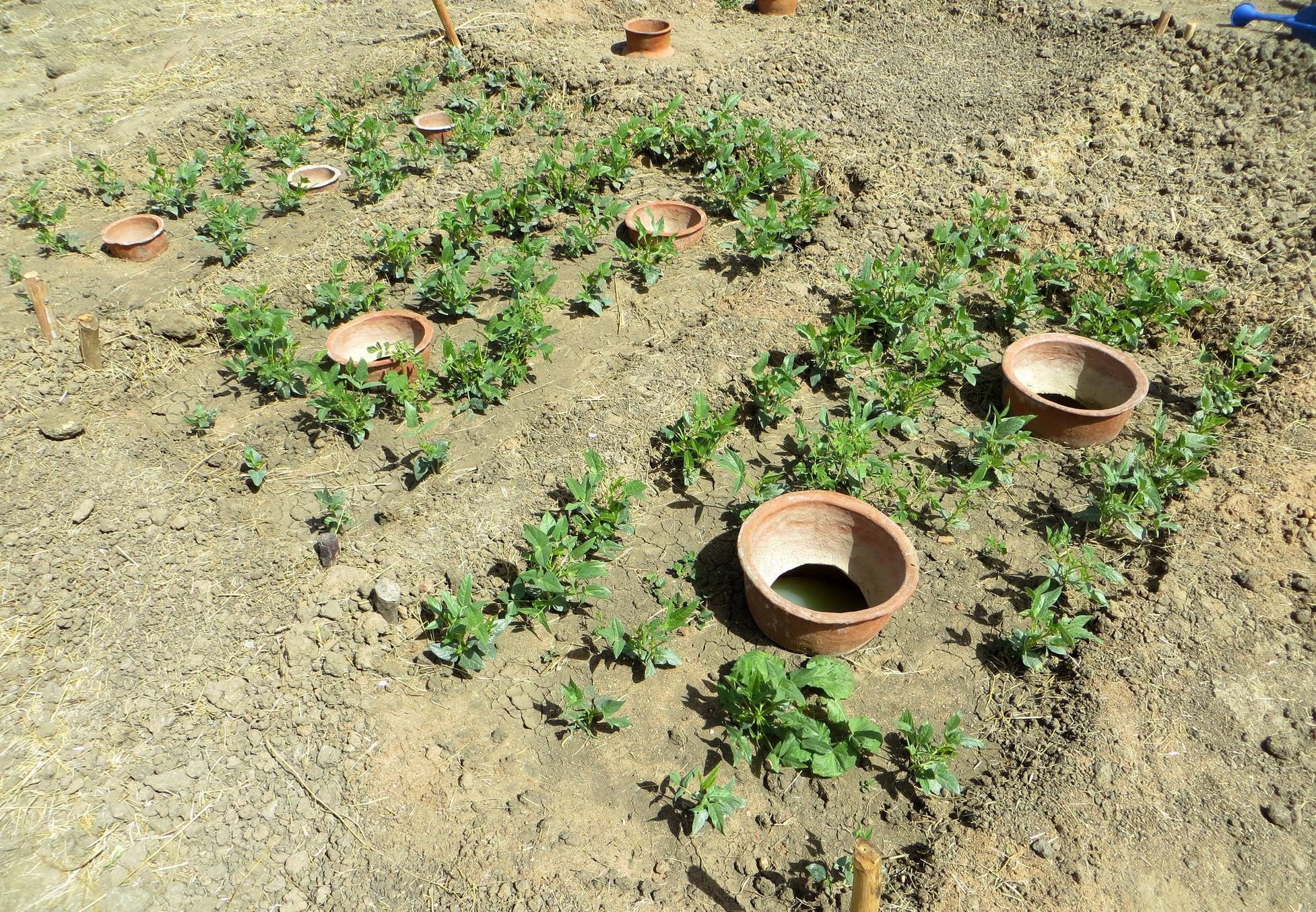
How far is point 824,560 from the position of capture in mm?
3807

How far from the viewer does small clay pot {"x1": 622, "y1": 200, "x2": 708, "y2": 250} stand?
223 inches

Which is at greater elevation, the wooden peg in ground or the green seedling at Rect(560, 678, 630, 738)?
the wooden peg in ground

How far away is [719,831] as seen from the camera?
286cm

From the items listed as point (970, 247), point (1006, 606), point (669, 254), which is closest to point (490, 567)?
point (1006, 606)

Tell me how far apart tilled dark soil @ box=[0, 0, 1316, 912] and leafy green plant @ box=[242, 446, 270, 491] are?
9cm

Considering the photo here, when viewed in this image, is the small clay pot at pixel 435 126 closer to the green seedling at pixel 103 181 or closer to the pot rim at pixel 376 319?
the green seedling at pixel 103 181

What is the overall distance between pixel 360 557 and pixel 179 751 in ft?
3.38

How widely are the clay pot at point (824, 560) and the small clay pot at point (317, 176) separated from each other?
4.73 meters

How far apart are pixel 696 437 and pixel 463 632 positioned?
1.50 meters

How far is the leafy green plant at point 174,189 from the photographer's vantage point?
20.2 ft

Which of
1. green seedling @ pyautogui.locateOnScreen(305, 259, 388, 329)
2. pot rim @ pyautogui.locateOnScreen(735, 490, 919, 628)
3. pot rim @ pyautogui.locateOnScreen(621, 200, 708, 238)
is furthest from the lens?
pot rim @ pyautogui.locateOnScreen(621, 200, 708, 238)

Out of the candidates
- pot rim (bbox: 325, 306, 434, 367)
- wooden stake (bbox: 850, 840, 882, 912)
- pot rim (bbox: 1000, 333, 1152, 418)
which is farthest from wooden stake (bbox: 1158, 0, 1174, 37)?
wooden stake (bbox: 850, 840, 882, 912)

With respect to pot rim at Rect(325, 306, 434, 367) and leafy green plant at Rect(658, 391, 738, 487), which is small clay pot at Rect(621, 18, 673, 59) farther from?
leafy green plant at Rect(658, 391, 738, 487)

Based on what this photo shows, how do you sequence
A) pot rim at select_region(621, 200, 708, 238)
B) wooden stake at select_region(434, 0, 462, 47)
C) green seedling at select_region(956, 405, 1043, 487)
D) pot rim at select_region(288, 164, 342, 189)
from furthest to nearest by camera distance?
wooden stake at select_region(434, 0, 462, 47) → pot rim at select_region(288, 164, 342, 189) → pot rim at select_region(621, 200, 708, 238) → green seedling at select_region(956, 405, 1043, 487)
